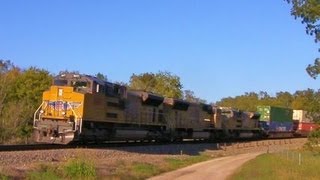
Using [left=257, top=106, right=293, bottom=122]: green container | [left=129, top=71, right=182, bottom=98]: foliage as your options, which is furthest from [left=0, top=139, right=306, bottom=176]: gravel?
[left=129, top=71, right=182, bottom=98]: foliage

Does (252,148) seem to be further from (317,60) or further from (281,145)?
(317,60)

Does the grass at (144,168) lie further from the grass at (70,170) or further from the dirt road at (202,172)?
the grass at (70,170)

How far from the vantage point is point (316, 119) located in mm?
21625

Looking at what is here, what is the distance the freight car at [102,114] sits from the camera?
2702cm

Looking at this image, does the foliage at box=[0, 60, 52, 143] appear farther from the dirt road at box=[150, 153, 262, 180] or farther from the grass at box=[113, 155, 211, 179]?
the dirt road at box=[150, 153, 262, 180]

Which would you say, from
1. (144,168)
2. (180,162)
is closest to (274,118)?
(180,162)

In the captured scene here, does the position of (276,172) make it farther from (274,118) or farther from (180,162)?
(274,118)

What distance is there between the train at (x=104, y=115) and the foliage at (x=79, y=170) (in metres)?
7.21

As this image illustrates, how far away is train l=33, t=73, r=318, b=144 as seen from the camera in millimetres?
27016

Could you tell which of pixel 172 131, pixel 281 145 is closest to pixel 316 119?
pixel 172 131

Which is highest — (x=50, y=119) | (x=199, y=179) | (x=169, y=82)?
(x=169, y=82)

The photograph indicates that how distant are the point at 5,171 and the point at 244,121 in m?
44.4

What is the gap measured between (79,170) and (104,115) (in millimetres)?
10940

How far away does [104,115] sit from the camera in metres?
29.6
